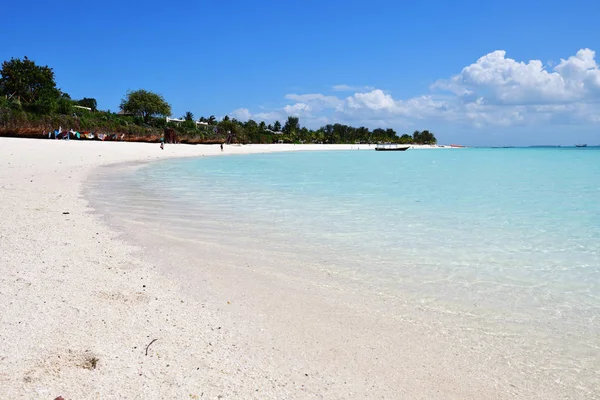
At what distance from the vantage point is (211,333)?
10.3 ft

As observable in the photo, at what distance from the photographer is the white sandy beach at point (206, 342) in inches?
96.5

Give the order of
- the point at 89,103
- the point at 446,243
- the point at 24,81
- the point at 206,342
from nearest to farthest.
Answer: the point at 206,342, the point at 446,243, the point at 24,81, the point at 89,103

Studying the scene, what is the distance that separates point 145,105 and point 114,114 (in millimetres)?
10032

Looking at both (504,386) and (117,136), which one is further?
(117,136)

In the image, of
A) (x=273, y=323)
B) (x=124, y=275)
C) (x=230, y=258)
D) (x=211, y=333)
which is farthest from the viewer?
(x=230, y=258)

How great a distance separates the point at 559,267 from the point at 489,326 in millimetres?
2563

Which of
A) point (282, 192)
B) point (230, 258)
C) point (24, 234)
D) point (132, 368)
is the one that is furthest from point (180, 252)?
Result: point (282, 192)

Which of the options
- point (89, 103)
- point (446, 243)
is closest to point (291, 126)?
point (89, 103)

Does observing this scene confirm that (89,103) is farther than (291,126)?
No

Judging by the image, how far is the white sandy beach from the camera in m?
2.45

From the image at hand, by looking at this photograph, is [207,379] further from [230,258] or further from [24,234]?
[24,234]

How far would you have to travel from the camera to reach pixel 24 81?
5362 cm

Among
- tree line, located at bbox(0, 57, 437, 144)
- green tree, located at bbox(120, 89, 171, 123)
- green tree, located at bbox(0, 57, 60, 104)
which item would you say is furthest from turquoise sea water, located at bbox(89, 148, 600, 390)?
green tree, located at bbox(120, 89, 171, 123)

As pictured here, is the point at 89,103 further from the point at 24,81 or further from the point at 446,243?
the point at 446,243
